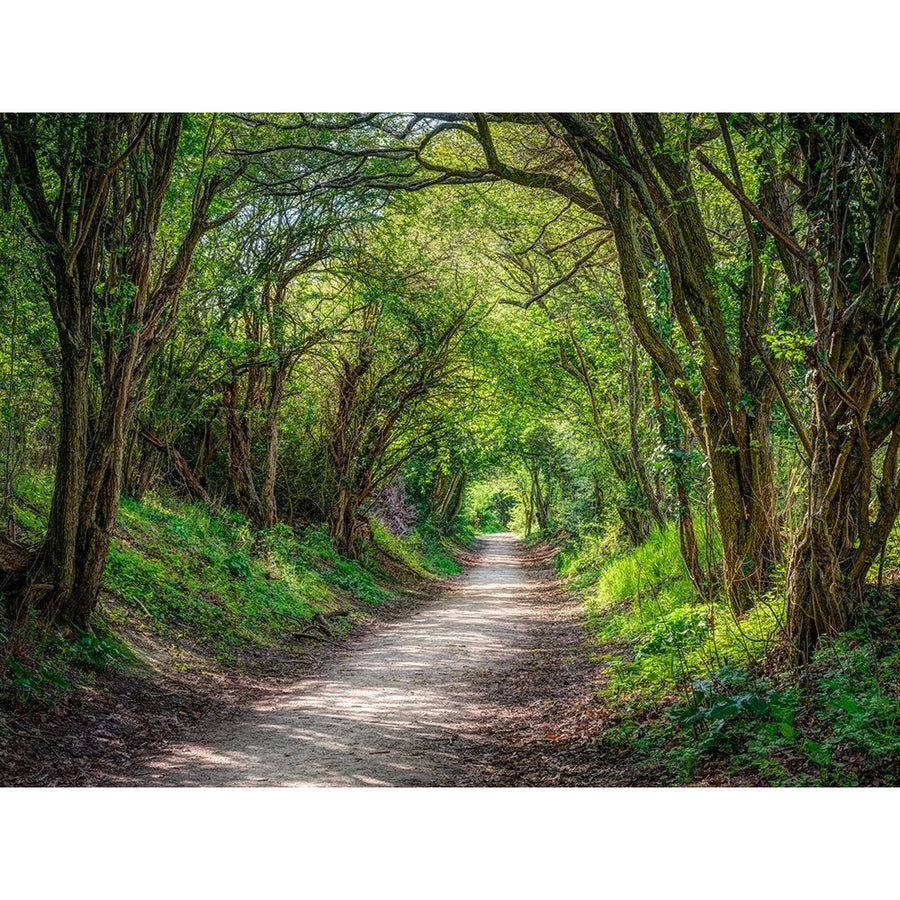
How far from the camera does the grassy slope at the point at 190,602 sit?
694 cm

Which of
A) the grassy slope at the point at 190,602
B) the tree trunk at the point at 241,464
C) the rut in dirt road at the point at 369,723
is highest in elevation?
the tree trunk at the point at 241,464

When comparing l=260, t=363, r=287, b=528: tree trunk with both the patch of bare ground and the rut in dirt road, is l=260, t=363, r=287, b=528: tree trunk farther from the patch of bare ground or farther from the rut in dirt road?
the patch of bare ground

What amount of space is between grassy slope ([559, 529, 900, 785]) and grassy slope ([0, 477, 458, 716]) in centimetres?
418

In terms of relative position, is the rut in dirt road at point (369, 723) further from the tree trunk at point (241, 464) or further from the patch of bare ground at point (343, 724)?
the tree trunk at point (241, 464)

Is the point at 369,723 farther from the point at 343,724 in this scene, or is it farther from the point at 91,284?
the point at 91,284

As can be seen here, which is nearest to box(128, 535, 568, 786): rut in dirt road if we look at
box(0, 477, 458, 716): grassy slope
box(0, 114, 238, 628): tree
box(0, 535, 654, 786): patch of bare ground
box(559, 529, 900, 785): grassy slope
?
box(0, 535, 654, 786): patch of bare ground

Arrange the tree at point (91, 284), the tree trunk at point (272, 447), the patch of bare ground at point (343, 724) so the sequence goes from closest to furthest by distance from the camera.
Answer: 1. the patch of bare ground at point (343, 724)
2. the tree at point (91, 284)
3. the tree trunk at point (272, 447)

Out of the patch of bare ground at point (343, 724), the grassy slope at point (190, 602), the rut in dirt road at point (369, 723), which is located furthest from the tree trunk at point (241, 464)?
the patch of bare ground at point (343, 724)

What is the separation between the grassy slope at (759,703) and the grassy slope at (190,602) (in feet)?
13.7

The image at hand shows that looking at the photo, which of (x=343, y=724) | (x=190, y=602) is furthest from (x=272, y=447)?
(x=343, y=724)

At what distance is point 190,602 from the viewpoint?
33.6ft

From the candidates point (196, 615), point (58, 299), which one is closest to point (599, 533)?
point (196, 615)

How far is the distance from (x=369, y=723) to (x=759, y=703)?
3.13 metres
